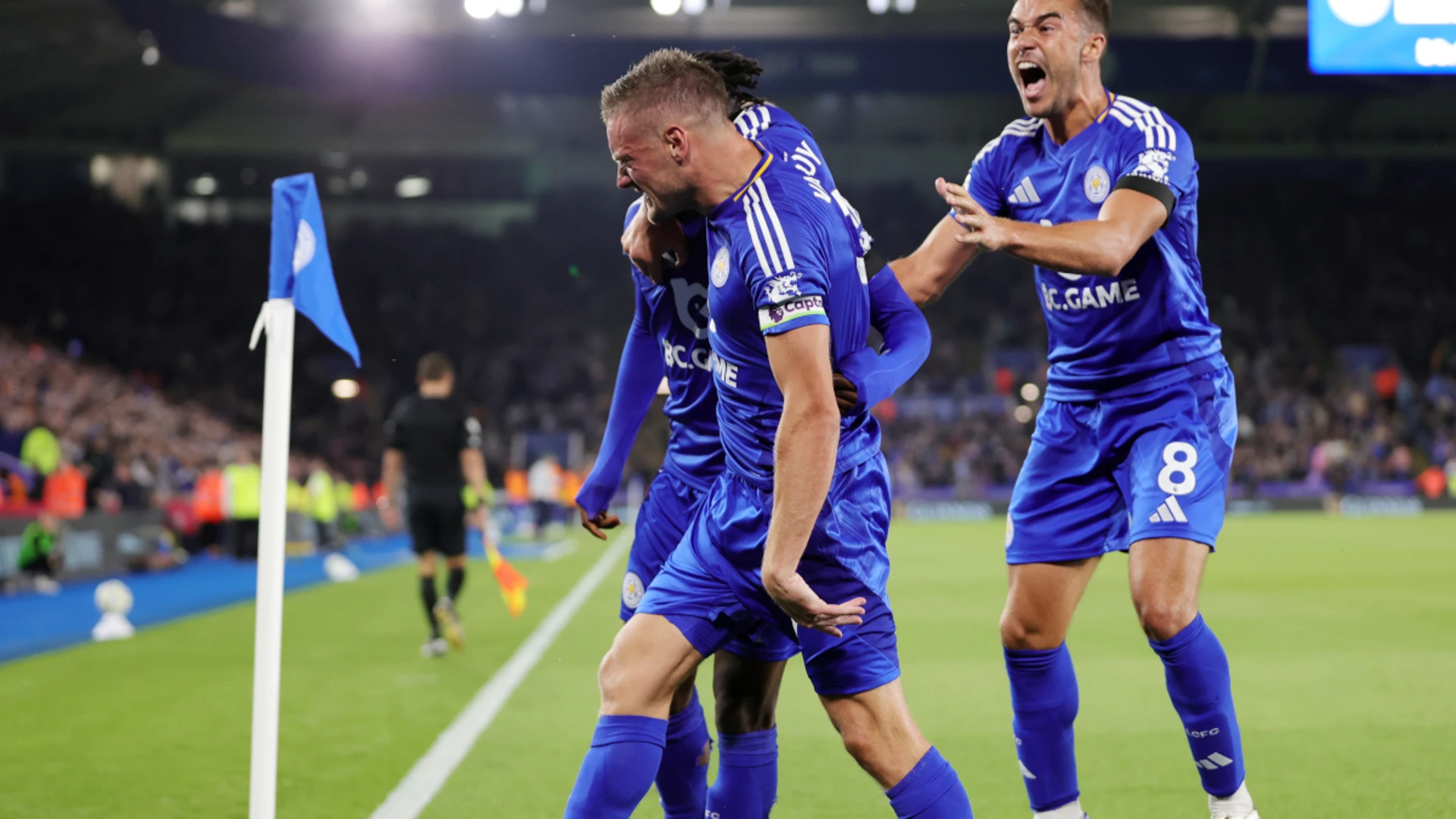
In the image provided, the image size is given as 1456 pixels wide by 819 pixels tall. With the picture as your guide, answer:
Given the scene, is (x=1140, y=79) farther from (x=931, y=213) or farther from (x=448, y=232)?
(x=448, y=232)

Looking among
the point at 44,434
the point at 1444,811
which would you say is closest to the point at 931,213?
the point at 44,434

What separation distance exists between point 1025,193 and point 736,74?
1224mm

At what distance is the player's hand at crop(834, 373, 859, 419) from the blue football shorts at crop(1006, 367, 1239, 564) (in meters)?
1.15

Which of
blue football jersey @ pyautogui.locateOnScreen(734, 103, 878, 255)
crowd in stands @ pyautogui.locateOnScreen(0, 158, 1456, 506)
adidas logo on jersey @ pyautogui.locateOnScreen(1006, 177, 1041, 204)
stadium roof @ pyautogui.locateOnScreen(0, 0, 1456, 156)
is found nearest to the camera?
blue football jersey @ pyautogui.locateOnScreen(734, 103, 878, 255)

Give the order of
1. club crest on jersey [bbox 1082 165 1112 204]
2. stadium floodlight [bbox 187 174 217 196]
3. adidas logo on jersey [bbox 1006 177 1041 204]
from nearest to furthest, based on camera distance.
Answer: club crest on jersey [bbox 1082 165 1112 204] → adidas logo on jersey [bbox 1006 177 1041 204] → stadium floodlight [bbox 187 174 217 196]

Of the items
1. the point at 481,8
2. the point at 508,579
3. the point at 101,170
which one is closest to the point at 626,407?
the point at 508,579

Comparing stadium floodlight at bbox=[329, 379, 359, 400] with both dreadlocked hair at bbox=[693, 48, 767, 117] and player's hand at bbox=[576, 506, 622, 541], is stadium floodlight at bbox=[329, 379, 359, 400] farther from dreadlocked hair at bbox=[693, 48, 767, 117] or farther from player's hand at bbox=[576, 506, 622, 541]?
dreadlocked hair at bbox=[693, 48, 767, 117]

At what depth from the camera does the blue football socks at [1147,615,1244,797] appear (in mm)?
3760

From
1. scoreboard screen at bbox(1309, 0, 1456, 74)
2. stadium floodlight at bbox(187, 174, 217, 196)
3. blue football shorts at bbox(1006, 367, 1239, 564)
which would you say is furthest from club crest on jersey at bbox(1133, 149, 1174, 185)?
stadium floodlight at bbox(187, 174, 217, 196)

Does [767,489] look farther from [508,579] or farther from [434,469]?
[508,579]

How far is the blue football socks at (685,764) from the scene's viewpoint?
3.61 metres

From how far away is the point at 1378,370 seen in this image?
128ft

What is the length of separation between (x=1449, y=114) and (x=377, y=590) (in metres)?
37.3

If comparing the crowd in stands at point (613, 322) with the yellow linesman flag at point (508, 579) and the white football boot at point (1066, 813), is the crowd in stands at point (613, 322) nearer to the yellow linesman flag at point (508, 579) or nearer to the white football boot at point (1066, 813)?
the yellow linesman flag at point (508, 579)
